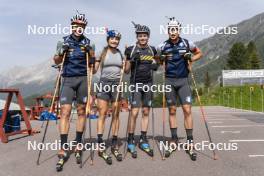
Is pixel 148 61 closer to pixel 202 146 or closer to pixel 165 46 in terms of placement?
pixel 165 46

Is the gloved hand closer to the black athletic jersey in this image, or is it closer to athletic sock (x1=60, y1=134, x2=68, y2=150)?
the black athletic jersey

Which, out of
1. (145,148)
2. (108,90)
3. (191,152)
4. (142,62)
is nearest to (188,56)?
(142,62)

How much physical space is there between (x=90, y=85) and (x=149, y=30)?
165cm

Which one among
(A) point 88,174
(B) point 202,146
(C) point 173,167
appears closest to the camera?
(A) point 88,174

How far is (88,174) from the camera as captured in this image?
563 centimetres

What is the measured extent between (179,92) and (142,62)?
0.99 m

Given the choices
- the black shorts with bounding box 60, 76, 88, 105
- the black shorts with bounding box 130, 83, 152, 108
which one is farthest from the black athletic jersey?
the black shorts with bounding box 60, 76, 88, 105

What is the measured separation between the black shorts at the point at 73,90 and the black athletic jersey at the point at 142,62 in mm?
1081

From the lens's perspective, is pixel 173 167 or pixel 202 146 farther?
pixel 202 146

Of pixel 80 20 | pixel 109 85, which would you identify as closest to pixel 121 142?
pixel 109 85

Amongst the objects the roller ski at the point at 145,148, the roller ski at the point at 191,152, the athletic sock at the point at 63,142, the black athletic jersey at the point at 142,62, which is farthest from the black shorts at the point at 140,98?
the athletic sock at the point at 63,142

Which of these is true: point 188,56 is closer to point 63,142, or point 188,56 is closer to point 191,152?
point 191,152

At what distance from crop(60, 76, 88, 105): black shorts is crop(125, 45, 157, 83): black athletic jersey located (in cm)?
108

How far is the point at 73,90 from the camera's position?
23.1ft
